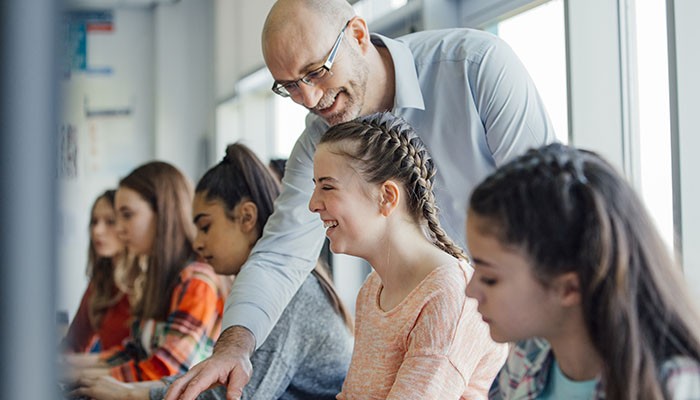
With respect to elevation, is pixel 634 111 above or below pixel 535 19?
below

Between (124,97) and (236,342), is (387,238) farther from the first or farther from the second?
(124,97)

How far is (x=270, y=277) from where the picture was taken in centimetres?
121

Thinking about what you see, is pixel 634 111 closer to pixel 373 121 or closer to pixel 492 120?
pixel 492 120

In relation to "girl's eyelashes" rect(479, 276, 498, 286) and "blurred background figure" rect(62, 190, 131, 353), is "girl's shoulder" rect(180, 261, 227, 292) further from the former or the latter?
"girl's eyelashes" rect(479, 276, 498, 286)

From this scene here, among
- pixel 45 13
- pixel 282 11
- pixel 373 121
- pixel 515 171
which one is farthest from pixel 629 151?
pixel 45 13

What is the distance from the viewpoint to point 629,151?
52.9 inches

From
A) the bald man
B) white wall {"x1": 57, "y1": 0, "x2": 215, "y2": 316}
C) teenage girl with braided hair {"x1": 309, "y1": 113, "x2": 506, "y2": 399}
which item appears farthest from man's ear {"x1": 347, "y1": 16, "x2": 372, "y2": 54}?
white wall {"x1": 57, "y1": 0, "x2": 215, "y2": 316}

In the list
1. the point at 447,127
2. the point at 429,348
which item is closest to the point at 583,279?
the point at 429,348

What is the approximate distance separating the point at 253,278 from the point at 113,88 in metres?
2.39

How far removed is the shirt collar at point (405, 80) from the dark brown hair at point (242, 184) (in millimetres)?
498

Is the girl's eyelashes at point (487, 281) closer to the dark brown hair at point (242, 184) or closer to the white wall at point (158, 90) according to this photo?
the dark brown hair at point (242, 184)

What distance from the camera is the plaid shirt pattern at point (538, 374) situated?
583 mm

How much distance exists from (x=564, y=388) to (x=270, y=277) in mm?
606

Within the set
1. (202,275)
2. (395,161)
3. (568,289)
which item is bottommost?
(202,275)
